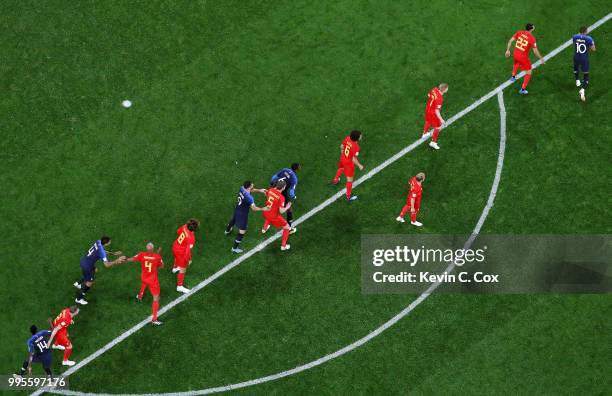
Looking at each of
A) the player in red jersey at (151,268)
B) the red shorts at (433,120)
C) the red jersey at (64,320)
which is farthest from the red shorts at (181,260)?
the red shorts at (433,120)

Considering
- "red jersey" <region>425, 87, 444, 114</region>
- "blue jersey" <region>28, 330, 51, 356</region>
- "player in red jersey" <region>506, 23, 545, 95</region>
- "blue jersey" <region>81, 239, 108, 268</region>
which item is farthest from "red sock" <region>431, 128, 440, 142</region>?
"blue jersey" <region>28, 330, 51, 356</region>

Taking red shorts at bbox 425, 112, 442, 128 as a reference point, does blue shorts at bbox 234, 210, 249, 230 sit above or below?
below

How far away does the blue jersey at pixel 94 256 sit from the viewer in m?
22.7

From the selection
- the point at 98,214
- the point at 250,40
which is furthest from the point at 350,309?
the point at 250,40

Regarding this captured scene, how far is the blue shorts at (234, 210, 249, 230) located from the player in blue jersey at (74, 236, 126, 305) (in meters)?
2.95

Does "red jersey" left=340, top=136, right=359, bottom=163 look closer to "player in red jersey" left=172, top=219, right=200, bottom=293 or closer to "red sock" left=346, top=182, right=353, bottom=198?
"red sock" left=346, top=182, right=353, bottom=198

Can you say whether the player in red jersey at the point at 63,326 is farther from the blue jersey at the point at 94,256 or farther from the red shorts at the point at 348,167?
the red shorts at the point at 348,167

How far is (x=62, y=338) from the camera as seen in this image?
22031 mm

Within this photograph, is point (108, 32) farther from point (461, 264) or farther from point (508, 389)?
point (508, 389)

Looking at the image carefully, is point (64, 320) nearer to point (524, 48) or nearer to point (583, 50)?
point (524, 48)

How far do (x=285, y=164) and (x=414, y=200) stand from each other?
12.9ft

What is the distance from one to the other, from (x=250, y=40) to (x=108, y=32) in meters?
4.20

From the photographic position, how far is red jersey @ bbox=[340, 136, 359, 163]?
23812 millimetres

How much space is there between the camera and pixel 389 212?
24.9m
